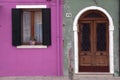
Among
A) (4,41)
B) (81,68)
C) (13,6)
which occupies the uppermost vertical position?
(13,6)

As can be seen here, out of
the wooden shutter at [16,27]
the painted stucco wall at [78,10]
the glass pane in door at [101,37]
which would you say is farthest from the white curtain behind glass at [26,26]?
the glass pane in door at [101,37]

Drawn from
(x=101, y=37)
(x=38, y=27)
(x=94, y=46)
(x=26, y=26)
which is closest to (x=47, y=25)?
(x=38, y=27)

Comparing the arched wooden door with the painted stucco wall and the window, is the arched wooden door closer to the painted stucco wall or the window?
the painted stucco wall

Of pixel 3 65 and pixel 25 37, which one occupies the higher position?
pixel 25 37

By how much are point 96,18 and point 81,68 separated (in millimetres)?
2401

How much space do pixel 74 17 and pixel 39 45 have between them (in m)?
2.05

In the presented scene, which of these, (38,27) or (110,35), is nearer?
(110,35)

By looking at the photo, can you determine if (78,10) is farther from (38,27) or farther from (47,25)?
(38,27)

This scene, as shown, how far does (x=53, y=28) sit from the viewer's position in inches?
776

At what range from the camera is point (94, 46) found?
19953mm

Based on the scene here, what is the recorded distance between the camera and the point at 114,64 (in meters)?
19.6

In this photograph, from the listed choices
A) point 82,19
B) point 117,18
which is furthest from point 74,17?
point 117,18

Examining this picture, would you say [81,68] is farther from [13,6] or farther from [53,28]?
[13,6]

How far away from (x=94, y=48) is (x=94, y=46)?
0.09m
